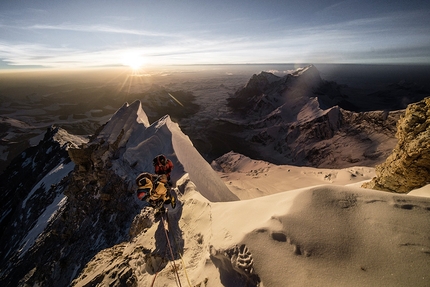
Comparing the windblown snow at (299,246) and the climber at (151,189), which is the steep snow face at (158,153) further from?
the windblown snow at (299,246)

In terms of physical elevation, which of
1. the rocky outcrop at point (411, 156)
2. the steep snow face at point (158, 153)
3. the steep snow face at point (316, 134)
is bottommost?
the steep snow face at point (316, 134)

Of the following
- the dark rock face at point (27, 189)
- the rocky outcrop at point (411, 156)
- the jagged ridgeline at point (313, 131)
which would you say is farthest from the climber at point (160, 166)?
the jagged ridgeline at point (313, 131)

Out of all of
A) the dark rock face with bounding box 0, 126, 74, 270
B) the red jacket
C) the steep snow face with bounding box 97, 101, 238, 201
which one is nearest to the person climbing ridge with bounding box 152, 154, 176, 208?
the red jacket

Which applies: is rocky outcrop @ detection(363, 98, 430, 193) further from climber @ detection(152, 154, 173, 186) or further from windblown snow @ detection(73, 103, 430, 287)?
climber @ detection(152, 154, 173, 186)

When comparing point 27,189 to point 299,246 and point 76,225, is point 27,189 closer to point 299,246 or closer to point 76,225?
point 76,225

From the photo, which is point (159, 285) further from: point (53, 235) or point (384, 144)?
point (384, 144)

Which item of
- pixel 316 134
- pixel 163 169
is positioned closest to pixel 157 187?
pixel 163 169

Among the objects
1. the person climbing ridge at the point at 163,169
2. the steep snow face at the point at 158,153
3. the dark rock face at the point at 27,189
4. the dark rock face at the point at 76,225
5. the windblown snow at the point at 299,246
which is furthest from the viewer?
the dark rock face at the point at 27,189

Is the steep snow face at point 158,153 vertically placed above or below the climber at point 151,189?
below

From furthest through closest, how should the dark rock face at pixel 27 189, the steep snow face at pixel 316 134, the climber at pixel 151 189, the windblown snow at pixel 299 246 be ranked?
the steep snow face at pixel 316 134 < the dark rock face at pixel 27 189 < the climber at pixel 151 189 < the windblown snow at pixel 299 246

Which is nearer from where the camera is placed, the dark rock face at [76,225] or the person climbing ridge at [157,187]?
the person climbing ridge at [157,187]
